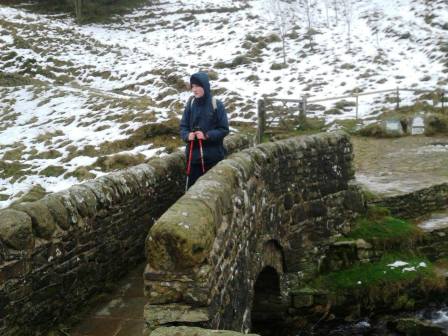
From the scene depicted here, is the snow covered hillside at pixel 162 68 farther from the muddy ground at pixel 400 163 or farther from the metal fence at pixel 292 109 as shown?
the muddy ground at pixel 400 163

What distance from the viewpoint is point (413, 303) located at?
10.0 m

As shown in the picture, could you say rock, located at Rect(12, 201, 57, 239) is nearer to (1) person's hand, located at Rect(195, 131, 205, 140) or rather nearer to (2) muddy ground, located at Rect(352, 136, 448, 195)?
(1) person's hand, located at Rect(195, 131, 205, 140)

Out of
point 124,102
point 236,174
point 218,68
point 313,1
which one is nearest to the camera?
point 236,174

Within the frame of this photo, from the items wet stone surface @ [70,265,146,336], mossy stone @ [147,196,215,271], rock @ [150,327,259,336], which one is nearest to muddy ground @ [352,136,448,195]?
wet stone surface @ [70,265,146,336]

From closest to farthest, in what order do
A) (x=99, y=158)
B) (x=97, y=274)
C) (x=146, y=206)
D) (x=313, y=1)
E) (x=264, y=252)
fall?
1. (x=97, y=274)
2. (x=146, y=206)
3. (x=264, y=252)
4. (x=99, y=158)
5. (x=313, y=1)

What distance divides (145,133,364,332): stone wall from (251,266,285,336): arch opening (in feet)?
0.74

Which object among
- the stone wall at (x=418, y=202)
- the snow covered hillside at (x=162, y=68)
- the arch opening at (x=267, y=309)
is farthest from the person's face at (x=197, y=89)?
the snow covered hillside at (x=162, y=68)

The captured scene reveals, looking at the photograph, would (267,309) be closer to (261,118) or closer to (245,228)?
(245,228)

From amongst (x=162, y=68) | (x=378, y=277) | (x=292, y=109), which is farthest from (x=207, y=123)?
(x=162, y=68)

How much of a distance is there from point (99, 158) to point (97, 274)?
7.92 m

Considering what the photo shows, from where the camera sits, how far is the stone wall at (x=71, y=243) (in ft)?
14.3

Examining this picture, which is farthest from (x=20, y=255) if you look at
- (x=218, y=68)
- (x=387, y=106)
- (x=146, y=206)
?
(x=218, y=68)

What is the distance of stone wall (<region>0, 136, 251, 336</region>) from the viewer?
171 inches

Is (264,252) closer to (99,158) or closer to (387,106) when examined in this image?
(99,158)
